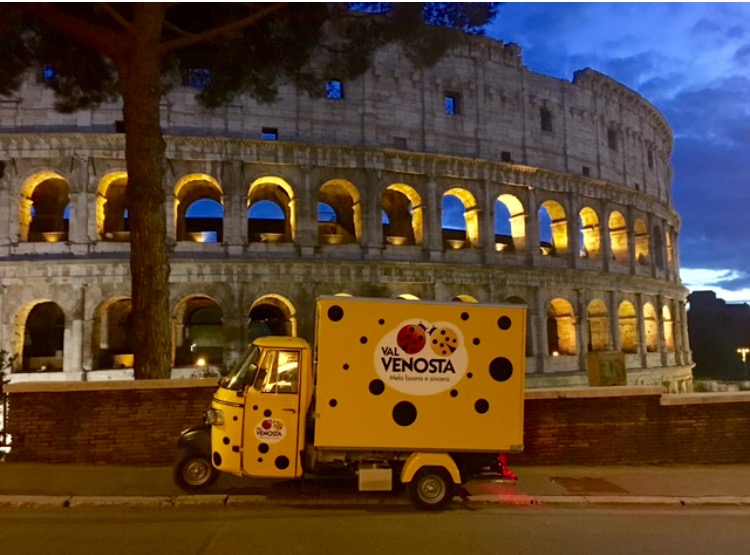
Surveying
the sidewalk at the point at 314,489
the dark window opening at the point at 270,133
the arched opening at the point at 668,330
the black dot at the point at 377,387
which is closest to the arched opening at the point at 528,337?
the arched opening at the point at 668,330

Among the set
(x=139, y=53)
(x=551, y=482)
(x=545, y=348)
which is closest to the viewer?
(x=551, y=482)

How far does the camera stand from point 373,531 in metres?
6.29

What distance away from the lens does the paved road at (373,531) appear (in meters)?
5.69

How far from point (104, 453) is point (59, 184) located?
17.1 m

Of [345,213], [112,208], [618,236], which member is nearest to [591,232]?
[618,236]

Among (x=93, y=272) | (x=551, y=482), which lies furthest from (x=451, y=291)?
(x=551, y=482)

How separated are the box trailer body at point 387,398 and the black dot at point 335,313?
1cm

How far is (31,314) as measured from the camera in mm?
22781

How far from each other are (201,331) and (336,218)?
25.1 ft

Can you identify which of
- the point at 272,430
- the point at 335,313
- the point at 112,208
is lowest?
the point at 272,430

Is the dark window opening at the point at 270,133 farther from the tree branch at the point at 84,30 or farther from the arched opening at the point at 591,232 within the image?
the arched opening at the point at 591,232

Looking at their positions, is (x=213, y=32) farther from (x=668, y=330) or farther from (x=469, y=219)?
(x=668, y=330)

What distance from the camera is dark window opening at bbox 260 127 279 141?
22.0 m

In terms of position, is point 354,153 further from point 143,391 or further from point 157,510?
point 157,510
